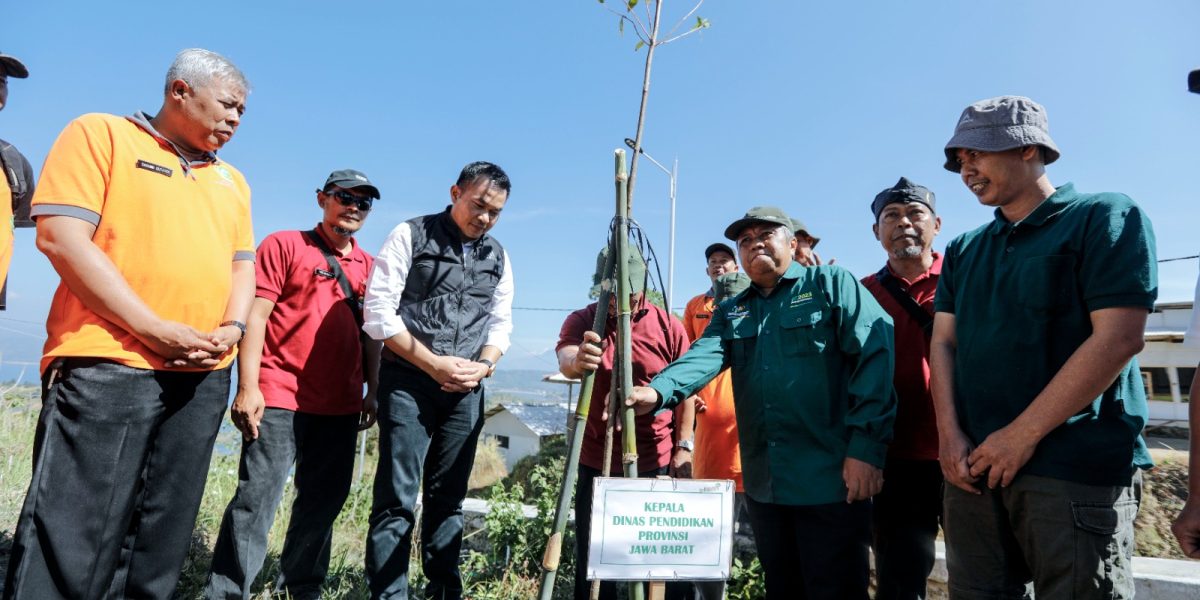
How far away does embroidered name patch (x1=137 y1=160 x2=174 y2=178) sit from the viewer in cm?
228

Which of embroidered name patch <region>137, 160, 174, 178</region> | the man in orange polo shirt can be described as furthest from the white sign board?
embroidered name patch <region>137, 160, 174, 178</region>

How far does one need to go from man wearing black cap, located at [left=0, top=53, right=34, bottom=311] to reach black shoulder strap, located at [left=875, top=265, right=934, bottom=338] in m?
4.17

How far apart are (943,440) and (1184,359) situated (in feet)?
68.3

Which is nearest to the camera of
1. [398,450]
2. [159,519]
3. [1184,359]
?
[159,519]

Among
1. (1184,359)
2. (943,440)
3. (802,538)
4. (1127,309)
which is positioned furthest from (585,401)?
(1184,359)

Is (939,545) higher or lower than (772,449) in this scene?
lower

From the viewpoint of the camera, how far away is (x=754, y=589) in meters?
3.62

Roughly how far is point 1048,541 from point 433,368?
2.51 m

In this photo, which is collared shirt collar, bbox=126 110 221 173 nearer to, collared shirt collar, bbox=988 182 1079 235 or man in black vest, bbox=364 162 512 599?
man in black vest, bbox=364 162 512 599

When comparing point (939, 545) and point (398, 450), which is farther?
point (939, 545)

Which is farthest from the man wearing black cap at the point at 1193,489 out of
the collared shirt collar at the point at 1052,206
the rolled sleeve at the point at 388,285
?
the rolled sleeve at the point at 388,285

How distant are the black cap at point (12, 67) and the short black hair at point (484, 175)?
199 cm

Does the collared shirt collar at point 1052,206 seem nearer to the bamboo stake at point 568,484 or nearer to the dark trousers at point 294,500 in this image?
the bamboo stake at point 568,484

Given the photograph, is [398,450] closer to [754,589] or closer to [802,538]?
[802,538]
